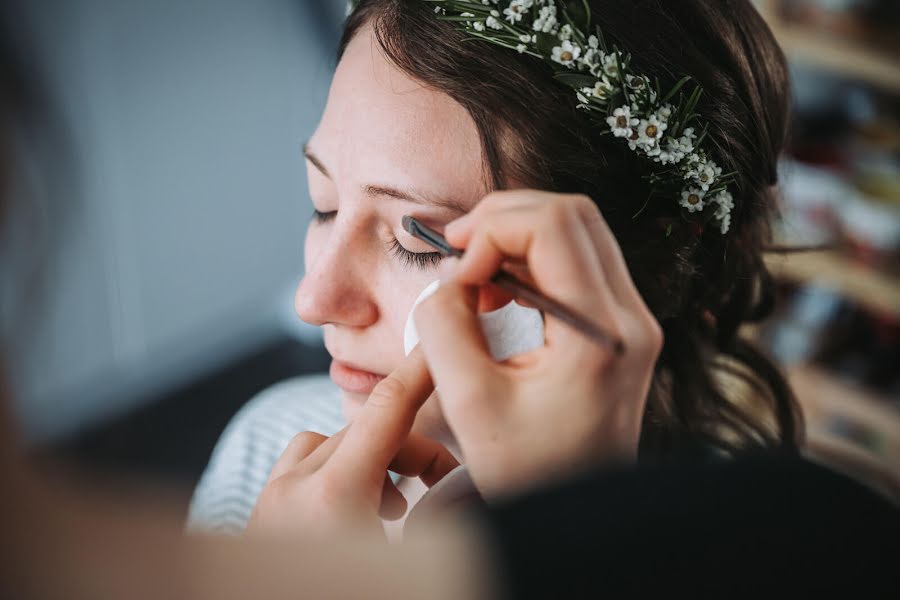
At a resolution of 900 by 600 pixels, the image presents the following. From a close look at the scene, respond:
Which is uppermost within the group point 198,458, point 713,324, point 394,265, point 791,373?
point 394,265

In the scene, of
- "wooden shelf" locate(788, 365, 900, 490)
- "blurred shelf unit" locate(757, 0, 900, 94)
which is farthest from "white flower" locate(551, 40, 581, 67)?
"wooden shelf" locate(788, 365, 900, 490)

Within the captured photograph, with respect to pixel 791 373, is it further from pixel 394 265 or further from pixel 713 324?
pixel 394 265

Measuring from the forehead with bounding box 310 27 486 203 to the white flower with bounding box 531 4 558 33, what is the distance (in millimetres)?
118

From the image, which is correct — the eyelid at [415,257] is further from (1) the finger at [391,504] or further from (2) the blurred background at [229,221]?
(2) the blurred background at [229,221]

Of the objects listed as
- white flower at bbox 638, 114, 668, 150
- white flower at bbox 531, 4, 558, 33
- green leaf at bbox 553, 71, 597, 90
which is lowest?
white flower at bbox 638, 114, 668, 150

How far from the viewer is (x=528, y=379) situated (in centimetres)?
55

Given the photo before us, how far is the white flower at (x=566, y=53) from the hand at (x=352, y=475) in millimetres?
369

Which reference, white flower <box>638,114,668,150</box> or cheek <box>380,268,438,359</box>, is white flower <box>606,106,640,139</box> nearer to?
white flower <box>638,114,668,150</box>

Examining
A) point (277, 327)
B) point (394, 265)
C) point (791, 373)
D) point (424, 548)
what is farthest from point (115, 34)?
point (424, 548)

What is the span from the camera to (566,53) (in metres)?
0.82

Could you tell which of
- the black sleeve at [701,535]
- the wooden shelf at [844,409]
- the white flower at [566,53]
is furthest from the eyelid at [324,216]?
the wooden shelf at [844,409]

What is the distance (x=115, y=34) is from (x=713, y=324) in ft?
6.34

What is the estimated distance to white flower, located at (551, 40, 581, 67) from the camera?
0.82 metres

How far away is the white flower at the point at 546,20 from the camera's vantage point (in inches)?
32.2
